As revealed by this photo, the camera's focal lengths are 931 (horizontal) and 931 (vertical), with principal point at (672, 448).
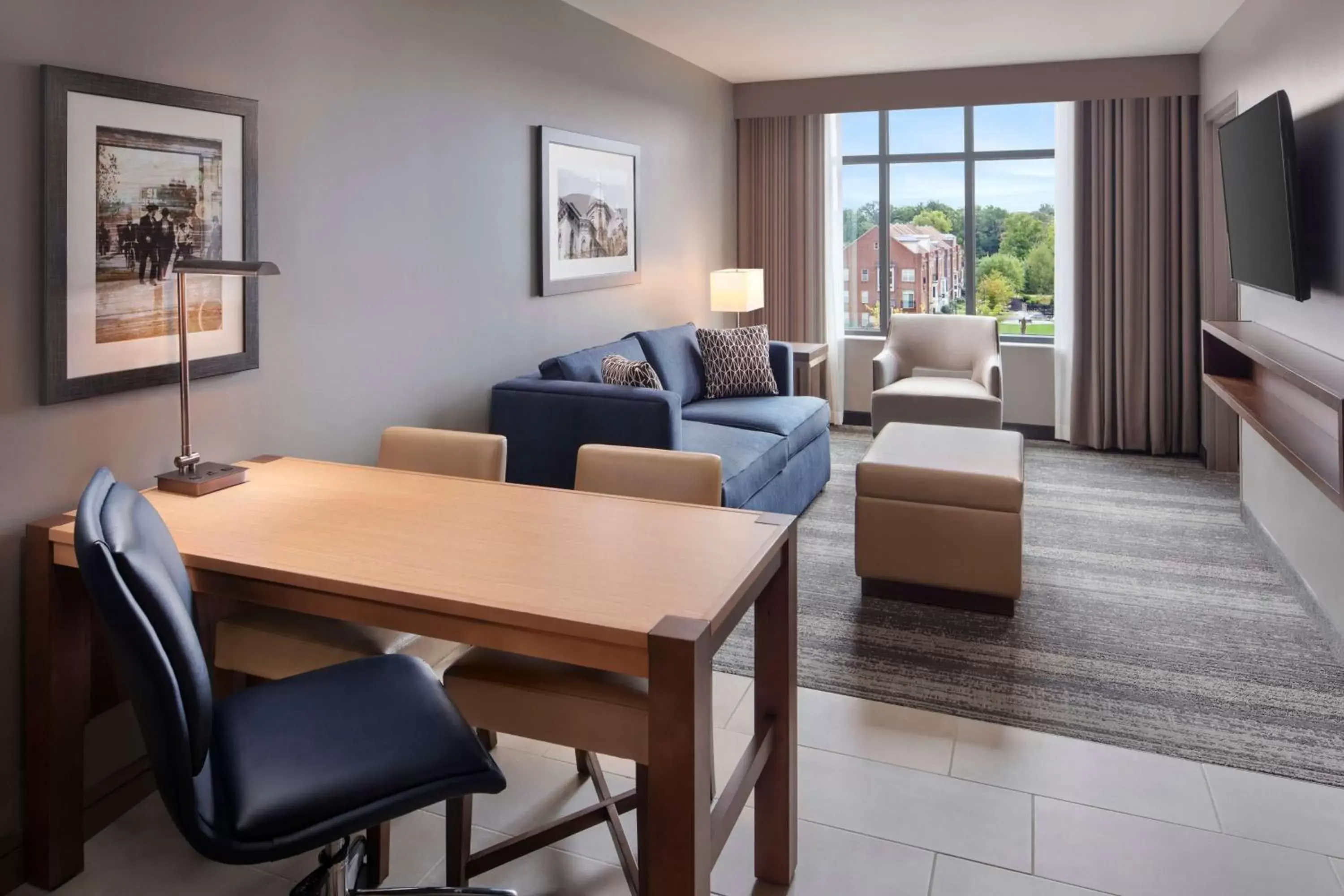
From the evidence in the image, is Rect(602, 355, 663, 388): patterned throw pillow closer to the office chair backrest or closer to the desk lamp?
the desk lamp

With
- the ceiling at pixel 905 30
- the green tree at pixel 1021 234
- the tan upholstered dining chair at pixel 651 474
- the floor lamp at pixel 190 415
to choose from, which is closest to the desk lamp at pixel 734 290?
the ceiling at pixel 905 30

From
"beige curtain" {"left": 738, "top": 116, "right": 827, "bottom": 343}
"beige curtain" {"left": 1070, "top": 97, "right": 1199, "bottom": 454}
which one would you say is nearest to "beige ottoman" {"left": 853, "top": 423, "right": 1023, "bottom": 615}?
"beige curtain" {"left": 1070, "top": 97, "right": 1199, "bottom": 454}

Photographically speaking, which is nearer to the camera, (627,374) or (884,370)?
(627,374)

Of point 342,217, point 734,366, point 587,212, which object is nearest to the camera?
point 342,217

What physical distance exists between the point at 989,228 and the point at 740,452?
388cm

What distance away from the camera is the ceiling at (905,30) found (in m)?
4.57

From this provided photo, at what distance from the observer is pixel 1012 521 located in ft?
10.9

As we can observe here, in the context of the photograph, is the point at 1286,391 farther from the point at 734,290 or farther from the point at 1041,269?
the point at 1041,269

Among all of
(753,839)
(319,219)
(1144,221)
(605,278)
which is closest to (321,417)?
(319,219)

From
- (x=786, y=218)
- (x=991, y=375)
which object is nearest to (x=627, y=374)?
(x=991, y=375)

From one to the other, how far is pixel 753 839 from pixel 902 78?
550cm

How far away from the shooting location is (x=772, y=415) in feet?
15.4

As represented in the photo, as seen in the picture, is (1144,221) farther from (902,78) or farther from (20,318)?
(20,318)

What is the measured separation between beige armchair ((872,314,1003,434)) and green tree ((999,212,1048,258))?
0.63 meters
